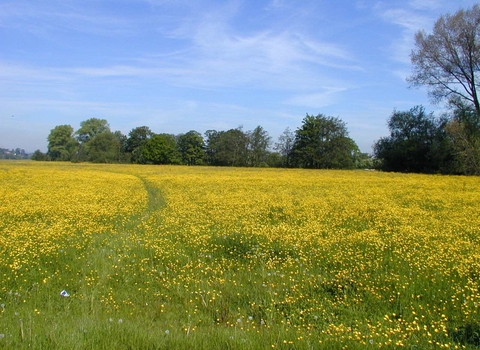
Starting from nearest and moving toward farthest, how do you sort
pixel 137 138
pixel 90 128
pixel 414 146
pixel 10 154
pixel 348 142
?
pixel 414 146, pixel 348 142, pixel 137 138, pixel 90 128, pixel 10 154

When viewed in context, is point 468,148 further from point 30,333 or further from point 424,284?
point 30,333

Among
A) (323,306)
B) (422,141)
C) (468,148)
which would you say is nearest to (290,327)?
(323,306)

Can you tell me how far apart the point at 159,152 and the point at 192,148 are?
8.83 meters

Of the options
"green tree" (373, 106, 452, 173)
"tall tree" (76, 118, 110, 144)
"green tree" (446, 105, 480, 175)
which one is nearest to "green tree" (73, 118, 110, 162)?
"tall tree" (76, 118, 110, 144)

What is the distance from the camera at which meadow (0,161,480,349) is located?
170 inches

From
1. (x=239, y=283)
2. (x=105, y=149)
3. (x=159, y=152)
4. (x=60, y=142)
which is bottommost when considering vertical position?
(x=239, y=283)

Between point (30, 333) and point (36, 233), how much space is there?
6233 mm

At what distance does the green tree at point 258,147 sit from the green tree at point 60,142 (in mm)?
59095

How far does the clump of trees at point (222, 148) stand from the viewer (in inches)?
3187

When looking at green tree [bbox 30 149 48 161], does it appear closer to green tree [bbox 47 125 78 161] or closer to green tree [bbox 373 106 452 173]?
green tree [bbox 47 125 78 161]

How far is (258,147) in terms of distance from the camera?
308 ft

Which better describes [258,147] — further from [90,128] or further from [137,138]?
[90,128]

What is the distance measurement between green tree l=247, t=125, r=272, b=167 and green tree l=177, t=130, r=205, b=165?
13838mm

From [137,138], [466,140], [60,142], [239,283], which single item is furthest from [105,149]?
[239,283]
